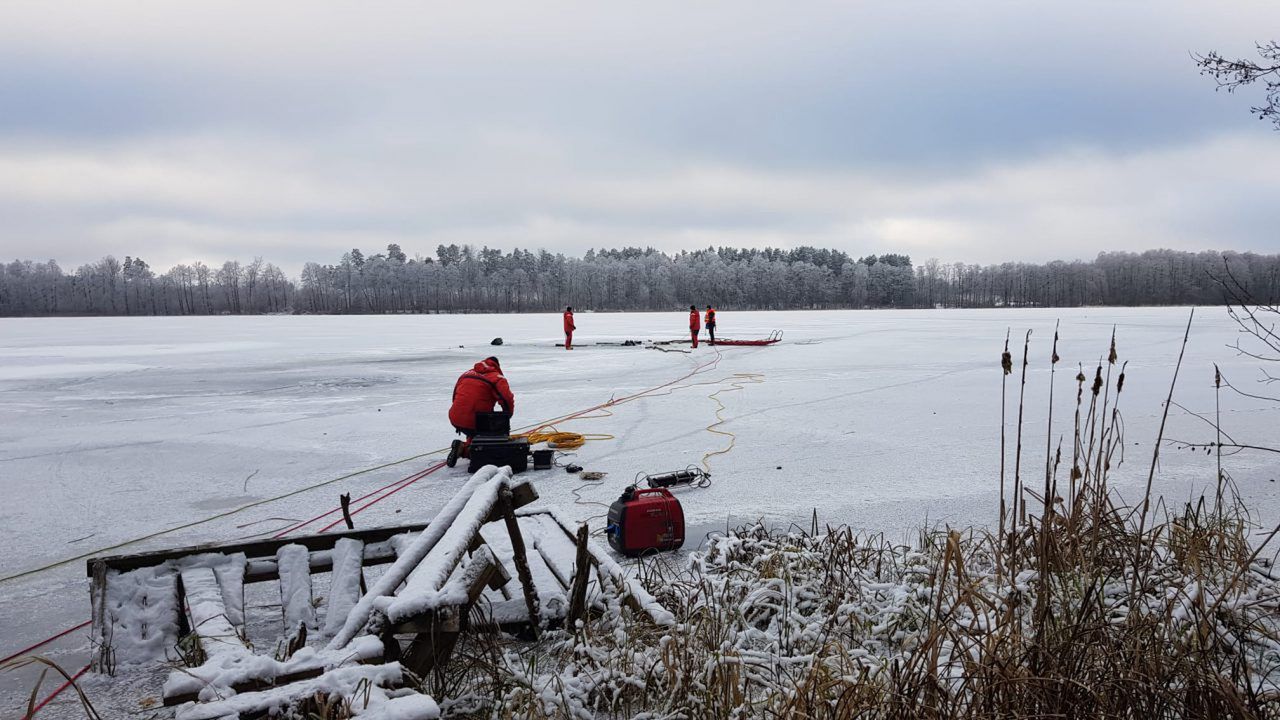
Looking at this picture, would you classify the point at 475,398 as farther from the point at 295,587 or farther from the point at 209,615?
the point at 209,615

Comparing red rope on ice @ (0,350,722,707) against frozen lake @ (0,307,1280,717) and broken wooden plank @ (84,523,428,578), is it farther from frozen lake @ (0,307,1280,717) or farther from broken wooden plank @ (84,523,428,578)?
broken wooden plank @ (84,523,428,578)

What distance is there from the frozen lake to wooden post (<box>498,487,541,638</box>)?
60.9 inches

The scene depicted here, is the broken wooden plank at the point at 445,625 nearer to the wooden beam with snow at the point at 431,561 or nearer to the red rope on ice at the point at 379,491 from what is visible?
the wooden beam with snow at the point at 431,561

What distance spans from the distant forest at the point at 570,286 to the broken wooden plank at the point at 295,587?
94.6m

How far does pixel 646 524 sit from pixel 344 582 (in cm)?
159

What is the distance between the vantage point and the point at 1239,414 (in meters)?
7.85

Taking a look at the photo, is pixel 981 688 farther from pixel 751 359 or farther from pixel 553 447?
pixel 751 359

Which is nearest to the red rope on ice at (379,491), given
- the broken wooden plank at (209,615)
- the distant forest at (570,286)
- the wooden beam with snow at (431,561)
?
the broken wooden plank at (209,615)

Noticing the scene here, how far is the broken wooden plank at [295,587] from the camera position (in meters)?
2.94

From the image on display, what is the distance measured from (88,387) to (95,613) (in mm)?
12613

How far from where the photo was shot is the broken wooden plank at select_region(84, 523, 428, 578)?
3055mm

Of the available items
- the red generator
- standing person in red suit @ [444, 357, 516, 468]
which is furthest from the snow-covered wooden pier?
standing person in red suit @ [444, 357, 516, 468]

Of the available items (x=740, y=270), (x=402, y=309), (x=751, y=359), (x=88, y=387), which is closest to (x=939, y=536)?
(x=751, y=359)

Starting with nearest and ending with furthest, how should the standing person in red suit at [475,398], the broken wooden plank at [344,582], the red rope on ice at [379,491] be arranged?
the red rope on ice at [379,491] < the broken wooden plank at [344,582] < the standing person in red suit at [475,398]
